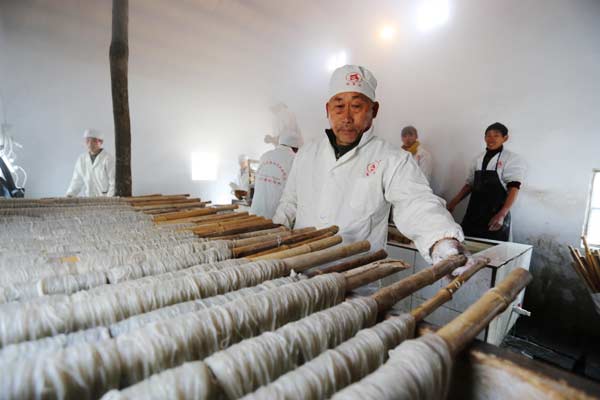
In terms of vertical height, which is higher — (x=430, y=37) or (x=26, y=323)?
(x=430, y=37)

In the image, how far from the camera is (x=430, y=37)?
4730mm

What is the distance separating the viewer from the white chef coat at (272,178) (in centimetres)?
278

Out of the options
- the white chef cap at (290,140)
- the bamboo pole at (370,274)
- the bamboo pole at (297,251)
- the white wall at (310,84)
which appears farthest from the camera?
the white wall at (310,84)

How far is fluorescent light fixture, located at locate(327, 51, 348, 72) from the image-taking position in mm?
6440

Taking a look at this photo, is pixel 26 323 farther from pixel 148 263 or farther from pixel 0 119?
pixel 0 119

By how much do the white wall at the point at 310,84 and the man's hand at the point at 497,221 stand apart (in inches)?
28.1

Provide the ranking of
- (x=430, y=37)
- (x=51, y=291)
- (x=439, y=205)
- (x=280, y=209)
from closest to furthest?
(x=51, y=291), (x=439, y=205), (x=280, y=209), (x=430, y=37)

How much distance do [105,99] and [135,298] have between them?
227 inches

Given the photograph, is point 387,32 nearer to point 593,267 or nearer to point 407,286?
point 593,267

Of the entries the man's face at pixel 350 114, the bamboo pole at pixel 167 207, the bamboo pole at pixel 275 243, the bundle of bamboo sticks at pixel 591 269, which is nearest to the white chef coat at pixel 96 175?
the bamboo pole at pixel 167 207

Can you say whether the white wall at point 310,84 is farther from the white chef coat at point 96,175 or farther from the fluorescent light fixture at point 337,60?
the white chef coat at point 96,175

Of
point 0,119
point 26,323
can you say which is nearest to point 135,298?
point 26,323

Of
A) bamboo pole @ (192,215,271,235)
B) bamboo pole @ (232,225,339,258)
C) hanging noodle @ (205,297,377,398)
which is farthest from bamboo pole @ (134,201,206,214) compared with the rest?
hanging noodle @ (205,297,377,398)

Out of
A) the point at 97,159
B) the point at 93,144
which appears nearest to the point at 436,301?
the point at 97,159
